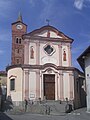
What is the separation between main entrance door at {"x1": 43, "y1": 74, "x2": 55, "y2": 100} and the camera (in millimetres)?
28583

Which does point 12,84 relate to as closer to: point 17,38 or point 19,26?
point 17,38

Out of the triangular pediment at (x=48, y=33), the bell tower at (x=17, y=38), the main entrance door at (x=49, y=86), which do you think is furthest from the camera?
the bell tower at (x=17, y=38)

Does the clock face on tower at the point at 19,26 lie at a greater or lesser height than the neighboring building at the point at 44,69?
greater

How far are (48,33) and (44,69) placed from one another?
475 centimetres

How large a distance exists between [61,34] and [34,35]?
3.60 m

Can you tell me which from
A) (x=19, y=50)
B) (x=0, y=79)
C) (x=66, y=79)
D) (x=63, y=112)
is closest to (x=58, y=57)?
(x=66, y=79)

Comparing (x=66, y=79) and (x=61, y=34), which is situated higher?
(x=61, y=34)

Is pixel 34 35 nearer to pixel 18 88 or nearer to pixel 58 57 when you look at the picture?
pixel 58 57

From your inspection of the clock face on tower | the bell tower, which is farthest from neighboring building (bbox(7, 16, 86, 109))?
the clock face on tower

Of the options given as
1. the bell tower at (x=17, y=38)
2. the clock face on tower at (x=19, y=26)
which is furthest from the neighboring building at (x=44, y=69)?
the clock face on tower at (x=19, y=26)

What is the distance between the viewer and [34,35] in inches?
1166

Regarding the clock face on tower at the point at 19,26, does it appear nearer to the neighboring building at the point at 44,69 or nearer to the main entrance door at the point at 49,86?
the neighboring building at the point at 44,69

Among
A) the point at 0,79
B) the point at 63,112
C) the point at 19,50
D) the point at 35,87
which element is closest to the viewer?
the point at 63,112

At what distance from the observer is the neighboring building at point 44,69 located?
28078 mm
